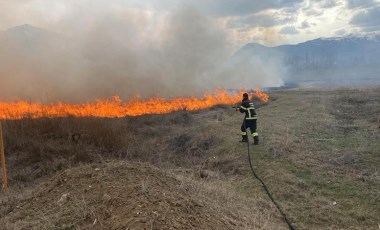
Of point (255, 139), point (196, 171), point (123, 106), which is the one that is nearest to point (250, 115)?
point (255, 139)

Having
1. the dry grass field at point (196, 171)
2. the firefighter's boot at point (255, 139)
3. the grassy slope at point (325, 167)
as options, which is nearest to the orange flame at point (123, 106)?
the dry grass field at point (196, 171)

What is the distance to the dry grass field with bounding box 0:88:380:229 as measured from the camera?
5.44 m

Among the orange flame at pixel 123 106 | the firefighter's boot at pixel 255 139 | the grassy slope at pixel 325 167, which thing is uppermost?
the orange flame at pixel 123 106

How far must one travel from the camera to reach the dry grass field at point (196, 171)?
17.8 feet

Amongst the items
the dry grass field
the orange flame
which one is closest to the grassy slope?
the dry grass field

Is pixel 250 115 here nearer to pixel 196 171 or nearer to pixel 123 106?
pixel 196 171

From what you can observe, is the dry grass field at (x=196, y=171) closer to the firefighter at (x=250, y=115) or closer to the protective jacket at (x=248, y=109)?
the firefighter at (x=250, y=115)

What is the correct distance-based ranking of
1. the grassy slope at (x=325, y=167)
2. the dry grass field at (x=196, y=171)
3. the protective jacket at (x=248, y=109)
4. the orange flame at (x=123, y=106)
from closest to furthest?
the dry grass field at (x=196, y=171)
the grassy slope at (x=325, y=167)
the protective jacket at (x=248, y=109)
the orange flame at (x=123, y=106)

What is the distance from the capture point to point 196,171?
447 inches

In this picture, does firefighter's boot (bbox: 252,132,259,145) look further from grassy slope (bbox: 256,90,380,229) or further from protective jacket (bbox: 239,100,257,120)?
protective jacket (bbox: 239,100,257,120)

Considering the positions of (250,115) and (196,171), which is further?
(250,115)

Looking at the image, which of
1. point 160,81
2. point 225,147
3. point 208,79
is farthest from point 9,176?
point 208,79

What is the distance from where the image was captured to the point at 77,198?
5.84m

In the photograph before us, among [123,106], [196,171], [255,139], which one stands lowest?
[196,171]
